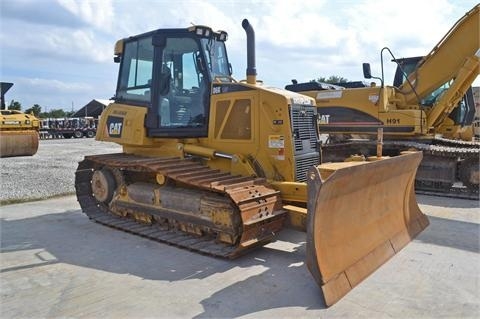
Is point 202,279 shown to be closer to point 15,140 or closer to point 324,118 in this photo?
point 324,118

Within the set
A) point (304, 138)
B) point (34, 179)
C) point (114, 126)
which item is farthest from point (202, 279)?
point (34, 179)

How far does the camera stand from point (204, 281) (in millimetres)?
4316

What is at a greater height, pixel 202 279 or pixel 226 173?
pixel 226 173

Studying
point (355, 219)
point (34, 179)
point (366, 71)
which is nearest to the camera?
point (355, 219)

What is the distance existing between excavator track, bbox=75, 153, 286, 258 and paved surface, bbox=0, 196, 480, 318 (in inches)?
7.4

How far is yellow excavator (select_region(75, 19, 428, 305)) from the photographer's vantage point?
174 inches

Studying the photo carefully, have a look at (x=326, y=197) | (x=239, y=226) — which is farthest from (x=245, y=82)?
(x=326, y=197)

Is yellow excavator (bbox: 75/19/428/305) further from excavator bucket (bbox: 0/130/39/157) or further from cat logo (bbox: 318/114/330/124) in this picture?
excavator bucket (bbox: 0/130/39/157)

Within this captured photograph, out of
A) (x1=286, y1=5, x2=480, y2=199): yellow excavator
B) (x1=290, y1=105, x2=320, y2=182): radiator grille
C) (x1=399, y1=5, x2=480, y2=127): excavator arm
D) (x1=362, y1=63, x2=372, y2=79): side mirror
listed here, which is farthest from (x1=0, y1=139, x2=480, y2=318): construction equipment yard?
(x1=399, y1=5, x2=480, y2=127): excavator arm

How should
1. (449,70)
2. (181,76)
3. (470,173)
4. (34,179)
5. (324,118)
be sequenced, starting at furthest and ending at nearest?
(324,118)
(34,179)
(449,70)
(470,173)
(181,76)

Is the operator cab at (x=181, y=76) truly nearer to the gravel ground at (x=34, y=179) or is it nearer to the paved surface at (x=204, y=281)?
the paved surface at (x=204, y=281)

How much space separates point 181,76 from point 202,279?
328 centimetres

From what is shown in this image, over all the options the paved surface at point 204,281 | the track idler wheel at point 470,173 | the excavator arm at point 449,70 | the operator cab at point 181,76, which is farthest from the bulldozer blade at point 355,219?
the excavator arm at point 449,70

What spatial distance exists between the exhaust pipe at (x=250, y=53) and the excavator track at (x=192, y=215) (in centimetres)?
139
